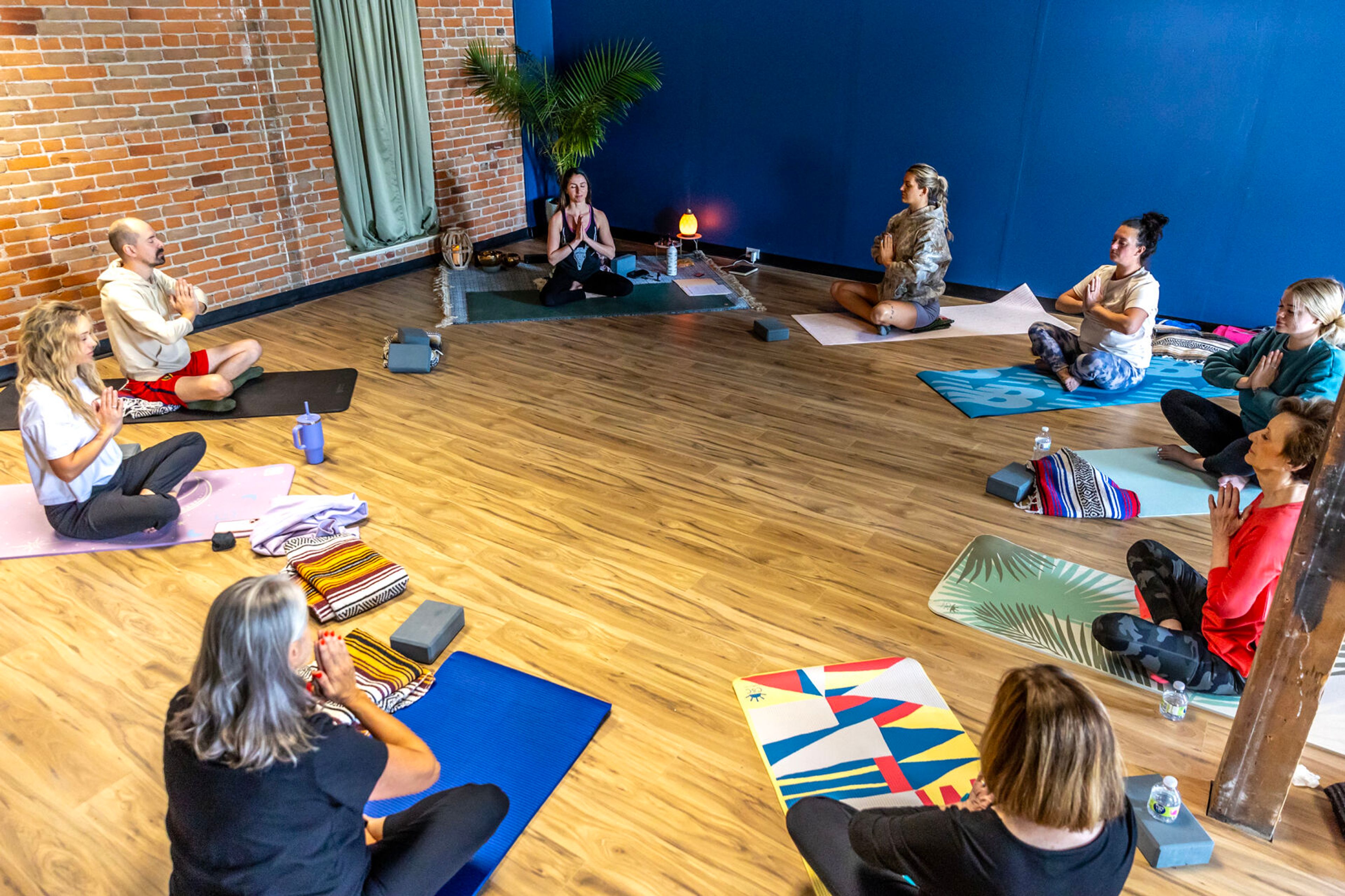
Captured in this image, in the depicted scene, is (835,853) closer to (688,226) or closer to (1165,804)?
(1165,804)

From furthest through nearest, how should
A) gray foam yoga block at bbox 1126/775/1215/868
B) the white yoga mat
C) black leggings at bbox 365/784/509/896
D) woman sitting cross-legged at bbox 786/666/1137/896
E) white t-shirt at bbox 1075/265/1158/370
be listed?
the white yoga mat
white t-shirt at bbox 1075/265/1158/370
gray foam yoga block at bbox 1126/775/1215/868
black leggings at bbox 365/784/509/896
woman sitting cross-legged at bbox 786/666/1137/896

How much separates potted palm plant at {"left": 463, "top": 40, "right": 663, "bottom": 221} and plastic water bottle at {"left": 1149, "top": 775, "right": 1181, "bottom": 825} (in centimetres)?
582

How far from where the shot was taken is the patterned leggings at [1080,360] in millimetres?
4641

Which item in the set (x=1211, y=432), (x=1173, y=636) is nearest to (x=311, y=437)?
(x=1173, y=636)

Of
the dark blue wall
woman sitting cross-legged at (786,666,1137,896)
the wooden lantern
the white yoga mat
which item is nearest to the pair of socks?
the wooden lantern

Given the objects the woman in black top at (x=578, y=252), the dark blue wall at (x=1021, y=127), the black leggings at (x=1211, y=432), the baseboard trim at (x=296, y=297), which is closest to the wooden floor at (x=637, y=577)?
the black leggings at (x=1211, y=432)

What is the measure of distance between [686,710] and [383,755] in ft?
3.47

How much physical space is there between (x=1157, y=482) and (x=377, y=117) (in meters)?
5.35

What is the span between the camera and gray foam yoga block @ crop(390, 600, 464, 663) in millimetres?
2686

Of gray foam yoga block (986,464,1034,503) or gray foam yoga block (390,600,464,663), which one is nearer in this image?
gray foam yoga block (390,600,464,663)

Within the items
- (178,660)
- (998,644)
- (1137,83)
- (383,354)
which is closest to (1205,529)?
(998,644)

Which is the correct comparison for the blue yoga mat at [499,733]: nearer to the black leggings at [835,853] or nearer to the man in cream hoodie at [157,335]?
the black leggings at [835,853]

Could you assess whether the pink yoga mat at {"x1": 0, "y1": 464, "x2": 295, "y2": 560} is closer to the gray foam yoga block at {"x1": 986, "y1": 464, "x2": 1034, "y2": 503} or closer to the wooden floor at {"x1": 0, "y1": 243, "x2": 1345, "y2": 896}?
the wooden floor at {"x1": 0, "y1": 243, "x2": 1345, "y2": 896}

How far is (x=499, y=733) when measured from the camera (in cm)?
244
